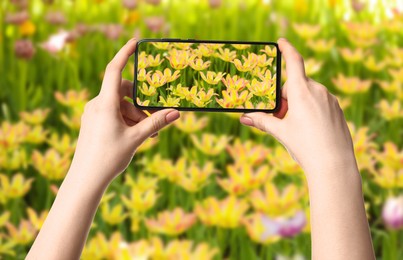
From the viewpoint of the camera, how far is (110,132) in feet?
2.58

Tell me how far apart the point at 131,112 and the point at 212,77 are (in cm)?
11

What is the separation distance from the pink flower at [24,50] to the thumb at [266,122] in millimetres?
1267

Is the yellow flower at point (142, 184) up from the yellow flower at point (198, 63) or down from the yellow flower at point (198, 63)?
down

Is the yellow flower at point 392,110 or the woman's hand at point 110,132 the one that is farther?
the yellow flower at point 392,110

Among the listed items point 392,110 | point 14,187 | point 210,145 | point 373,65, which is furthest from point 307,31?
point 14,187

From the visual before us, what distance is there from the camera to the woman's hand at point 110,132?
78cm

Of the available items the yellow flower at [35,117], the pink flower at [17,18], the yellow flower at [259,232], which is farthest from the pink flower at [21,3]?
the yellow flower at [259,232]

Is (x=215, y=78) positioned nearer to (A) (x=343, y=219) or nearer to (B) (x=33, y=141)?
(A) (x=343, y=219)

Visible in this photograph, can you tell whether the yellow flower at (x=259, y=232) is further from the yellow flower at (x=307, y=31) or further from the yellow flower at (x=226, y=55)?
the yellow flower at (x=307, y=31)

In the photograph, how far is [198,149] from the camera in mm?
1734

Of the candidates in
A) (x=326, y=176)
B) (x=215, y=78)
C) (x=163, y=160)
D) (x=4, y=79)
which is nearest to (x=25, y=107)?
(x=4, y=79)

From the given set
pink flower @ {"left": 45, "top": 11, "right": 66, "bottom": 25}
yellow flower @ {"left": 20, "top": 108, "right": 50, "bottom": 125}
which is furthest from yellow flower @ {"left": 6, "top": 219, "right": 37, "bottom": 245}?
pink flower @ {"left": 45, "top": 11, "right": 66, "bottom": 25}

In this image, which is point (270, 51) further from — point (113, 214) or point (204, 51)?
point (113, 214)

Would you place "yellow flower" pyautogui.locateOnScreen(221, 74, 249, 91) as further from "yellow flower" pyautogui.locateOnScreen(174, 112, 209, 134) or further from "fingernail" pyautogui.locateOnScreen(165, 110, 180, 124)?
"yellow flower" pyautogui.locateOnScreen(174, 112, 209, 134)
